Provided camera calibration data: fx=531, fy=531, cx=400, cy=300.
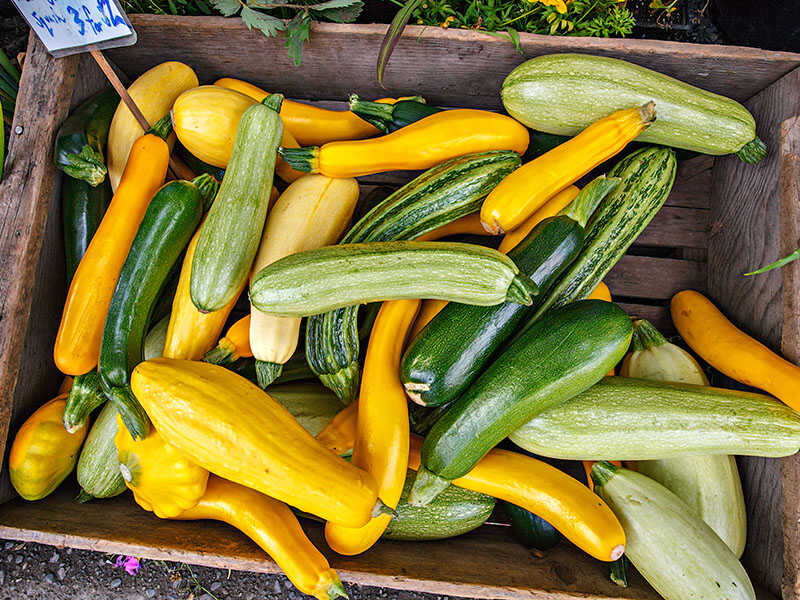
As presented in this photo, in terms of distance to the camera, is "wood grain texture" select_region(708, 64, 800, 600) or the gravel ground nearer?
"wood grain texture" select_region(708, 64, 800, 600)

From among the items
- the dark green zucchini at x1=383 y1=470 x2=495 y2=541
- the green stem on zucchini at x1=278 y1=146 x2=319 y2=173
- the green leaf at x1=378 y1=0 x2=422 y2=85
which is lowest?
the dark green zucchini at x1=383 y1=470 x2=495 y2=541

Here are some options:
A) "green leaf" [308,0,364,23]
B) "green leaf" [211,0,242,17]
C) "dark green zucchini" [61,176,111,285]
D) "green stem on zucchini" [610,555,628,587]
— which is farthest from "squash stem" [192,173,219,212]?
"green stem on zucchini" [610,555,628,587]

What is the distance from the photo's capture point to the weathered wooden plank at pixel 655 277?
149cm

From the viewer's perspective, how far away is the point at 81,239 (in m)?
1.22

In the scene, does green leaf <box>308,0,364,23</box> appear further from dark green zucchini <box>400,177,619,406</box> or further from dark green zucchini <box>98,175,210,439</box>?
dark green zucchini <box>400,177,619,406</box>

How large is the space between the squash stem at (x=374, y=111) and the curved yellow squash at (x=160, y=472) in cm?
82

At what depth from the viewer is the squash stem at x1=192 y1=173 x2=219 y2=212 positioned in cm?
116

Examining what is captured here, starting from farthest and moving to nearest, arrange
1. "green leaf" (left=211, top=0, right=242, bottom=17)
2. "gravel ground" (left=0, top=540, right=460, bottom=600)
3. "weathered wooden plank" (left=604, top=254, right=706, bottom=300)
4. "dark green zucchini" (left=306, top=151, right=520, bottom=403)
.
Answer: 1. "gravel ground" (left=0, top=540, right=460, bottom=600)
2. "weathered wooden plank" (left=604, top=254, right=706, bottom=300)
3. "green leaf" (left=211, top=0, right=242, bottom=17)
4. "dark green zucchini" (left=306, top=151, right=520, bottom=403)

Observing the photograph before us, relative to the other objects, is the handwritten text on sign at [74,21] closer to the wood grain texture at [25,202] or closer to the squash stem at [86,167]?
the wood grain texture at [25,202]

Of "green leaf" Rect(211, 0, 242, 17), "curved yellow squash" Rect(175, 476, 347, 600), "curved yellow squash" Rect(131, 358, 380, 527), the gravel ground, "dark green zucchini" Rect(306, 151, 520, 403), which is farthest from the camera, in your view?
the gravel ground

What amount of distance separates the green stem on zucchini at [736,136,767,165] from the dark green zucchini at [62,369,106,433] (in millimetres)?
1512

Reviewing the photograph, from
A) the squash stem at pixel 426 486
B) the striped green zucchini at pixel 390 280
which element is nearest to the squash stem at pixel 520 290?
the striped green zucchini at pixel 390 280

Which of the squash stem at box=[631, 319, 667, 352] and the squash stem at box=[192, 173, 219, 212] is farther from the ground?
the squash stem at box=[192, 173, 219, 212]

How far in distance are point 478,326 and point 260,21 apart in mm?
815
